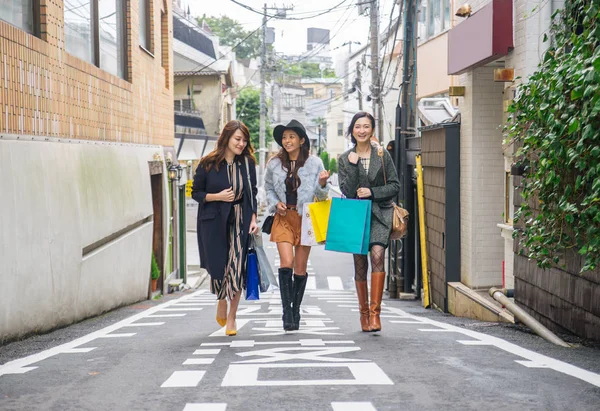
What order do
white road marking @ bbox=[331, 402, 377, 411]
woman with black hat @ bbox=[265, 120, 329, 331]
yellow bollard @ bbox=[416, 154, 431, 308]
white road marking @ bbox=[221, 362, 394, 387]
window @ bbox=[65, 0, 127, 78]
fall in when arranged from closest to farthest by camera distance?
white road marking @ bbox=[331, 402, 377, 411] < white road marking @ bbox=[221, 362, 394, 387] < woman with black hat @ bbox=[265, 120, 329, 331] < window @ bbox=[65, 0, 127, 78] < yellow bollard @ bbox=[416, 154, 431, 308]

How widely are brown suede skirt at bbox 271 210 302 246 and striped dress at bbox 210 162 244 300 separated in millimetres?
354

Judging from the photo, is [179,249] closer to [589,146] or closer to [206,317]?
[206,317]

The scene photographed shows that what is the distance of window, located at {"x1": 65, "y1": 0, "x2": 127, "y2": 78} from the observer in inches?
456

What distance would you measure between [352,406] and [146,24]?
1542 cm

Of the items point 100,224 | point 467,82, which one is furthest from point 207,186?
point 467,82

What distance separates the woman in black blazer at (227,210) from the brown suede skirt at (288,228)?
0.23 metres

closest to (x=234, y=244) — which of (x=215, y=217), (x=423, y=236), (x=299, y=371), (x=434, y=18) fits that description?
(x=215, y=217)

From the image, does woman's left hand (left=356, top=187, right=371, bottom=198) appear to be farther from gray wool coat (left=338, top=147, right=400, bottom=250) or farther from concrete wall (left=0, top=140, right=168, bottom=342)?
concrete wall (left=0, top=140, right=168, bottom=342)

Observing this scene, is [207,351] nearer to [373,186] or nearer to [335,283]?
[373,186]

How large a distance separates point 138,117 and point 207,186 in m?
9.05

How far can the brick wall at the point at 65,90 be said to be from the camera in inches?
333

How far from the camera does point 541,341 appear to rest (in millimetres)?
7293

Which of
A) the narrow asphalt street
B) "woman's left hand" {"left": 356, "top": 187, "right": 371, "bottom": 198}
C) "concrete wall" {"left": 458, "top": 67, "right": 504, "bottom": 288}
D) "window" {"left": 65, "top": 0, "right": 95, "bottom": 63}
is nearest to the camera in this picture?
the narrow asphalt street

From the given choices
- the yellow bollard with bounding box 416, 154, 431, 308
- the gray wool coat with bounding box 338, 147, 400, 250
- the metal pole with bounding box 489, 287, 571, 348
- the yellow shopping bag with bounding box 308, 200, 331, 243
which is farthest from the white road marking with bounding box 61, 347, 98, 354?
the yellow bollard with bounding box 416, 154, 431, 308
